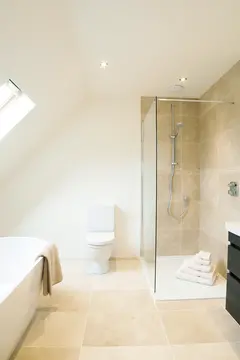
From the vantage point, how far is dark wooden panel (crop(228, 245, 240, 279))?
5.00ft

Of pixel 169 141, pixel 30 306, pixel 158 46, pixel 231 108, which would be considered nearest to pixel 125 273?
pixel 30 306

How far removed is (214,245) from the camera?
2.91m

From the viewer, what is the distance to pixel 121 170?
3.36 meters

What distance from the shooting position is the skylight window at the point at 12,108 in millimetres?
2336

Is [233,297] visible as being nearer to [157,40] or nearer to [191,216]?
[191,216]

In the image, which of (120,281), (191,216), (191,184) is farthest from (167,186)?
(120,281)

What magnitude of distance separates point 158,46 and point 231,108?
3.49 ft

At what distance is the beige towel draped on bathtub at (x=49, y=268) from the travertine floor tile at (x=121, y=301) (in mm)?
430

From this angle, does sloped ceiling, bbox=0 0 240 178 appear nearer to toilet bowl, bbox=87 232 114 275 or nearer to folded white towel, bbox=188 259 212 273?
toilet bowl, bbox=87 232 114 275

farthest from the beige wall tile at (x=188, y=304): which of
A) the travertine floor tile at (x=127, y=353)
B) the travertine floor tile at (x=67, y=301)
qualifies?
the travertine floor tile at (x=67, y=301)

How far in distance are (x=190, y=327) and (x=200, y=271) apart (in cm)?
84

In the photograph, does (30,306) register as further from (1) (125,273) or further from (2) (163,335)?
(1) (125,273)

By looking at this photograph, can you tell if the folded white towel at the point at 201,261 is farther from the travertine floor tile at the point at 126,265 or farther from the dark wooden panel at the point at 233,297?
the dark wooden panel at the point at 233,297

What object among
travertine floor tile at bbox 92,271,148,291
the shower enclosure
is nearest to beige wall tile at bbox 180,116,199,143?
the shower enclosure
